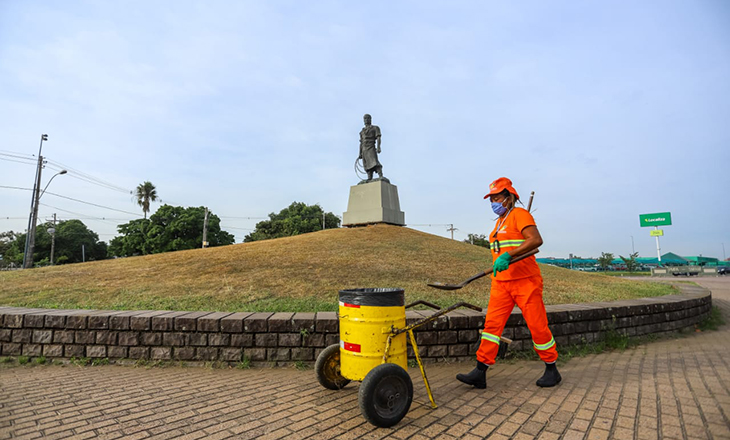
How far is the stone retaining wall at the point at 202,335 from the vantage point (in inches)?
153

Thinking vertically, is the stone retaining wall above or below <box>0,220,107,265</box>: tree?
below

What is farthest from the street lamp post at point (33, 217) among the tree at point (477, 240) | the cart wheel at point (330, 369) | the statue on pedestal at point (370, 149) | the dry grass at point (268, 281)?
the tree at point (477, 240)

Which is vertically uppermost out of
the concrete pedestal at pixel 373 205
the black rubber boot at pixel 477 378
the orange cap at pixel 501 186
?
the concrete pedestal at pixel 373 205

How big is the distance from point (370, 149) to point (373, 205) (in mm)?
2958

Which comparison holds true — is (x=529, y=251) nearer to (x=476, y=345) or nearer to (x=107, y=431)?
(x=476, y=345)

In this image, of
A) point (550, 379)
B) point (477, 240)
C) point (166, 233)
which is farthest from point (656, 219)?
point (166, 233)

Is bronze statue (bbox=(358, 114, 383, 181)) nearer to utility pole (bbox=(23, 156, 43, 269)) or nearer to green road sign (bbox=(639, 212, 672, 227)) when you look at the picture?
utility pole (bbox=(23, 156, 43, 269))

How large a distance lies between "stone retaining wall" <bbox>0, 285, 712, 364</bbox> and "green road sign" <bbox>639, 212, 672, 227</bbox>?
165ft

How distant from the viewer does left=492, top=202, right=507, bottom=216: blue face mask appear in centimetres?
356

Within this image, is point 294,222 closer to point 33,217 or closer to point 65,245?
point 33,217

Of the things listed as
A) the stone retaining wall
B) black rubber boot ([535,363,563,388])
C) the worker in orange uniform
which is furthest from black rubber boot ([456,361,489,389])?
the stone retaining wall

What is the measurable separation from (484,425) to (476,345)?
5.54 feet

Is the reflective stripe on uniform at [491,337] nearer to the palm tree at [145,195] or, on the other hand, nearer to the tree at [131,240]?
the tree at [131,240]

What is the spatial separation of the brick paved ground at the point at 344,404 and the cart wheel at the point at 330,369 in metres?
0.07
